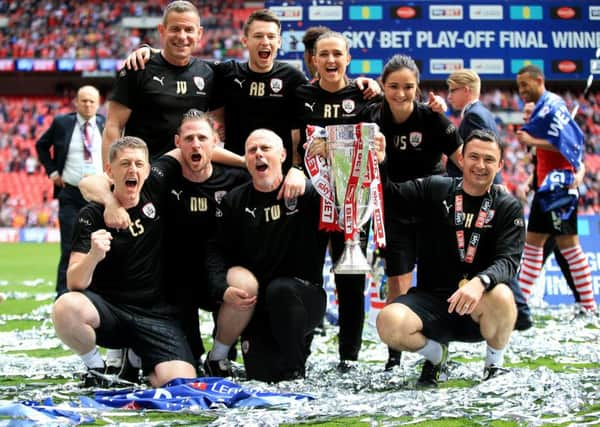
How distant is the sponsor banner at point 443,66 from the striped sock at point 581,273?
2.81 metres

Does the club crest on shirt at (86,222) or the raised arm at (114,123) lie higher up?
the raised arm at (114,123)

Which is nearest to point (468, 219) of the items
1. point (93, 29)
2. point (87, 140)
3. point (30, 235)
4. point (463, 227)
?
point (463, 227)

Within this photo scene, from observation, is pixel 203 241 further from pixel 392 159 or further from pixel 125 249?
pixel 392 159

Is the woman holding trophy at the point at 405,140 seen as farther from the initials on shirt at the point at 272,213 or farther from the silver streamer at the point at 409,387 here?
the initials on shirt at the point at 272,213

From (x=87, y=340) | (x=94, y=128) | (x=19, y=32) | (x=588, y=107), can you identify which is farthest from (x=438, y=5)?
(x=19, y=32)

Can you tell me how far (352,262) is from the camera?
4.81 meters

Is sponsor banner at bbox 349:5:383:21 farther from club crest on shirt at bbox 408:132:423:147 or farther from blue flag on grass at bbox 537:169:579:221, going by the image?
club crest on shirt at bbox 408:132:423:147

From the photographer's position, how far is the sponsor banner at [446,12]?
9.45 metres

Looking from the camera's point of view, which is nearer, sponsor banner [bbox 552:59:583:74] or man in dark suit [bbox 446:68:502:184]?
man in dark suit [bbox 446:68:502:184]


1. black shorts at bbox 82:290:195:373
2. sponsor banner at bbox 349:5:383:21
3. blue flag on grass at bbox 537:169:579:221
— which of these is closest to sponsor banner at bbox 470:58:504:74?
sponsor banner at bbox 349:5:383:21

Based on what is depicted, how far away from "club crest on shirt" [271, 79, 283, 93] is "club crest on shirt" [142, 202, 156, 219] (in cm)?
117

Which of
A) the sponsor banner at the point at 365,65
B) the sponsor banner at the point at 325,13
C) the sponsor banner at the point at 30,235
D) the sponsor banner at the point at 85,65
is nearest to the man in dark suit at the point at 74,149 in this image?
the sponsor banner at the point at 325,13

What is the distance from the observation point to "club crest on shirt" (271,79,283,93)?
5512mm

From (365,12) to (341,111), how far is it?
4533mm
